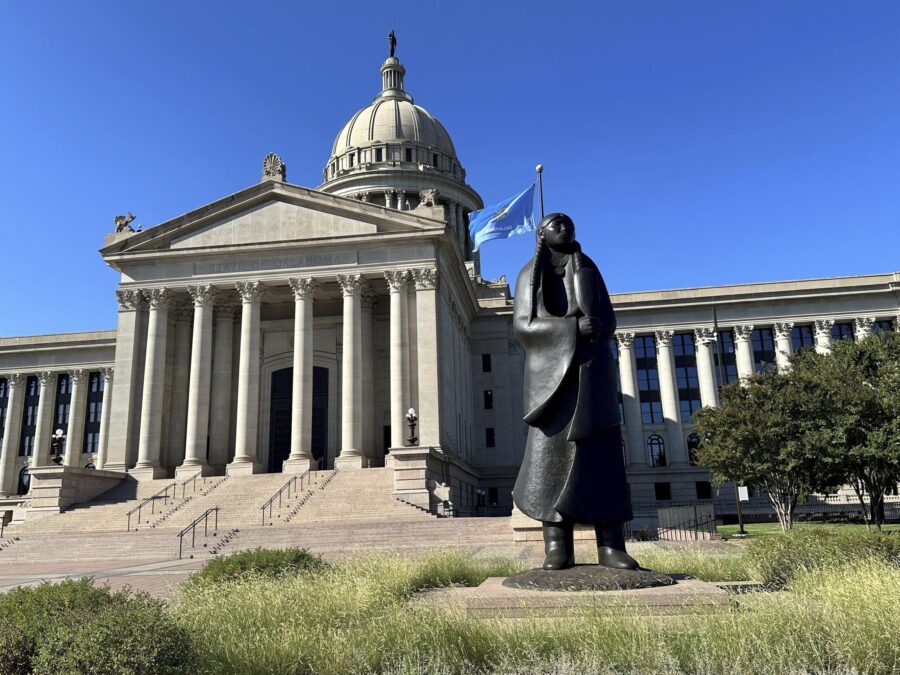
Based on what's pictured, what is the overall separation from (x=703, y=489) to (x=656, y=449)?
200 inches

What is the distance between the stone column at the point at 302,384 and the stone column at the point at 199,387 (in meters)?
5.67

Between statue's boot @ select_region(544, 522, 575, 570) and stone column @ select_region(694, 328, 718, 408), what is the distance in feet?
182

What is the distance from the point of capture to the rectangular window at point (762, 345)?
63.8 meters

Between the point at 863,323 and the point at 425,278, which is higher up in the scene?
the point at 425,278

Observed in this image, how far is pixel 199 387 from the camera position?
4675 cm

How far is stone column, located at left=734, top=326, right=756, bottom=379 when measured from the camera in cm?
6256

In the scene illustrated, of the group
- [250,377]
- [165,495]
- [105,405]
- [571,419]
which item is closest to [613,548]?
[571,419]

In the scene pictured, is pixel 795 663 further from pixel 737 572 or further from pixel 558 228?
pixel 737 572

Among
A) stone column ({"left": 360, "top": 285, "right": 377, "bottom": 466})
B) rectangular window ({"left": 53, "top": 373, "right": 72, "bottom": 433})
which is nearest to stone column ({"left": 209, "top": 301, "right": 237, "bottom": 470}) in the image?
stone column ({"left": 360, "top": 285, "right": 377, "bottom": 466})

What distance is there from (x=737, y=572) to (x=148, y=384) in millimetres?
41355

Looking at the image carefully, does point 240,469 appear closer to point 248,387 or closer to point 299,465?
point 299,465

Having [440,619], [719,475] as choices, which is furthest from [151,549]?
[719,475]

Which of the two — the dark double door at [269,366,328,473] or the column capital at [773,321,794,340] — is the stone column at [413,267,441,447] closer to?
the dark double door at [269,366,328,473]

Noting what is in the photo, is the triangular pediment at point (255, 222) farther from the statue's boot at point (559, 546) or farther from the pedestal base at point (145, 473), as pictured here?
the statue's boot at point (559, 546)
